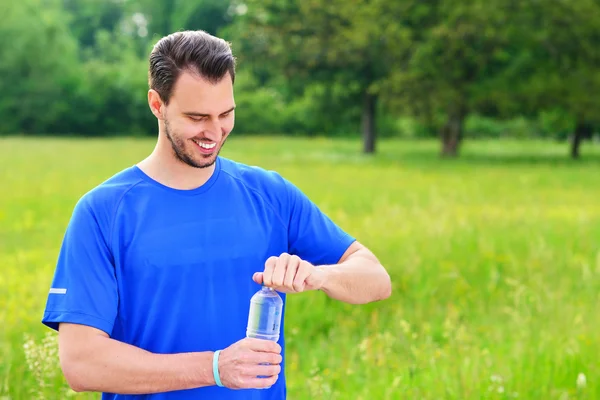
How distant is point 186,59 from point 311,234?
32.5 inches

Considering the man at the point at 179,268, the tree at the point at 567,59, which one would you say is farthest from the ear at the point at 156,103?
the tree at the point at 567,59

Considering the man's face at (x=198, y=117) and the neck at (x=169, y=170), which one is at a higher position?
the man's face at (x=198, y=117)

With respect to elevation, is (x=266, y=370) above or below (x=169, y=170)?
below

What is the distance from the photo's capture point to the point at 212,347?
2.71 meters

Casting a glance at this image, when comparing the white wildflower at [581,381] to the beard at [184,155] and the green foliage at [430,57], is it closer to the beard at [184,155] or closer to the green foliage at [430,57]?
the beard at [184,155]

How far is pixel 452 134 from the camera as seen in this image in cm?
3612

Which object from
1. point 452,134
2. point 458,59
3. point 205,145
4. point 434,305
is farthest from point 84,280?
point 452,134

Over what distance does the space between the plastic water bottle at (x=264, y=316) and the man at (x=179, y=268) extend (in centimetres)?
7

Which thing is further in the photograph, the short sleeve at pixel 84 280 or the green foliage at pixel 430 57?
the green foliage at pixel 430 57

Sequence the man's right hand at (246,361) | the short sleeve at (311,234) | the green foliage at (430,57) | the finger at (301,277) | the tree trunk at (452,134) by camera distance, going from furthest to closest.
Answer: the tree trunk at (452,134) < the green foliage at (430,57) < the short sleeve at (311,234) < the finger at (301,277) < the man's right hand at (246,361)

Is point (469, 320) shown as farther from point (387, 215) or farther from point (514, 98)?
point (514, 98)

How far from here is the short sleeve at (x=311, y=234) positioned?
9.93ft

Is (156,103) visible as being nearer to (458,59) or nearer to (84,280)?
(84,280)

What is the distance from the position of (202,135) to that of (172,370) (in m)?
0.74
